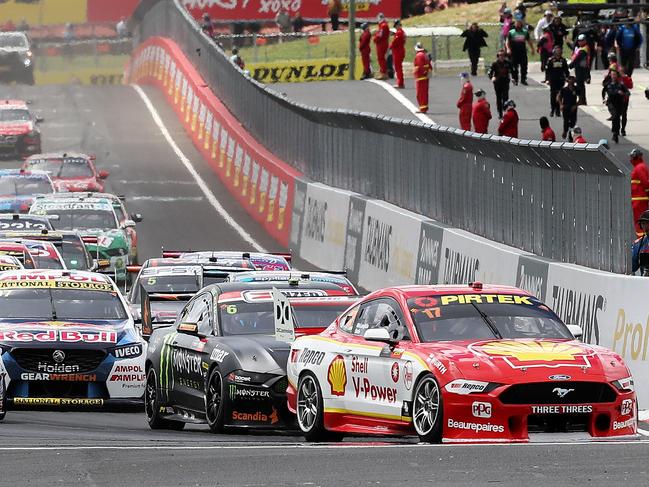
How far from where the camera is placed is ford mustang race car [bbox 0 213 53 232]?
27.0 meters

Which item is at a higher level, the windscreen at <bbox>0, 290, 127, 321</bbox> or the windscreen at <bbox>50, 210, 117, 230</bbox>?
the windscreen at <bbox>0, 290, 127, 321</bbox>

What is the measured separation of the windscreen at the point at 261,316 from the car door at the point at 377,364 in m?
1.60

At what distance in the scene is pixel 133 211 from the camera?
41719 mm

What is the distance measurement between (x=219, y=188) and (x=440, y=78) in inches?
461

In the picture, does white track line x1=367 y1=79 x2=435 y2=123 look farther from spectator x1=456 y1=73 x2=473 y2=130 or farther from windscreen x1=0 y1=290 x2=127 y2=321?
windscreen x1=0 y1=290 x2=127 y2=321

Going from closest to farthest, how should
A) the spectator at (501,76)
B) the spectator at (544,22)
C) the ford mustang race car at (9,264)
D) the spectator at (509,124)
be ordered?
the ford mustang race car at (9,264)
the spectator at (509,124)
the spectator at (501,76)
the spectator at (544,22)

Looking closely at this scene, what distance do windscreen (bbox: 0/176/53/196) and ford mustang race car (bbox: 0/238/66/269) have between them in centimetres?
1235

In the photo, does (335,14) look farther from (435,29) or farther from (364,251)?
(364,251)

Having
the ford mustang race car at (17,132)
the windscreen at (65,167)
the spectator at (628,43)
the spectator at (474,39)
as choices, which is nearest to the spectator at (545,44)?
the spectator at (474,39)

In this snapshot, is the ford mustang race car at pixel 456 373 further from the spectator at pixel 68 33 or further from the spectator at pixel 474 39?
the spectator at pixel 68 33

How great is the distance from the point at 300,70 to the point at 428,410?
47.4m

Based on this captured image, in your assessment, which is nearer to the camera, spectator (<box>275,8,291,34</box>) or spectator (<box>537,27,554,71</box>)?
spectator (<box>537,27,554,71</box>)

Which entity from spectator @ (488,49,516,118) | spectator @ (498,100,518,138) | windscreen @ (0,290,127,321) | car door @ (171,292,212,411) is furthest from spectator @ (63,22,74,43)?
car door @ (171,292,212,411)

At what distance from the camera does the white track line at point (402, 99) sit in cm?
4400
